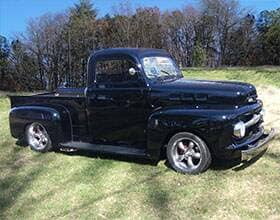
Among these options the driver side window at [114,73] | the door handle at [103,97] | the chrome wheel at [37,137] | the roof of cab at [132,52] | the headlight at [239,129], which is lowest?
the chrome wheel at [37,137]

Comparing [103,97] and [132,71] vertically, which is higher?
[132,71]

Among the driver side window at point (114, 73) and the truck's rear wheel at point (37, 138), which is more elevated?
the driver side window at point (114, 73)

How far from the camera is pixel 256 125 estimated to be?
7621mm

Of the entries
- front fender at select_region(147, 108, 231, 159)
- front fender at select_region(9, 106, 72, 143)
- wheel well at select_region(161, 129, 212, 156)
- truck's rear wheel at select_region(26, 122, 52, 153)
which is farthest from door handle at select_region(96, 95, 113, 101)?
truck's rear wheel at select_region(26, 122, 52, 153)

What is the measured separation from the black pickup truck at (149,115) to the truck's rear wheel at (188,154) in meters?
0.01

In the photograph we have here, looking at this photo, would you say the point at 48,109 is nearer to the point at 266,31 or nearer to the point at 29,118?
the point at 29,118

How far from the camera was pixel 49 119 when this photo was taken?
29.0 feet

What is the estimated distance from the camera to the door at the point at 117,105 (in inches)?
309

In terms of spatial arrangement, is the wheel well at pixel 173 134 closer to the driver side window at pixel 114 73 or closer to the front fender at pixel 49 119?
the driver side window at pixel 114 73

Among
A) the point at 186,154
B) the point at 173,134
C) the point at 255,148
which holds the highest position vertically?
the point at 173,134

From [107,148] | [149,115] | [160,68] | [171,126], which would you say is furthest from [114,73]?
[171,126]

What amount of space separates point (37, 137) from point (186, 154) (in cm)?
308

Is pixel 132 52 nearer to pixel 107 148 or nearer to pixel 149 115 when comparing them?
pixel 149 115

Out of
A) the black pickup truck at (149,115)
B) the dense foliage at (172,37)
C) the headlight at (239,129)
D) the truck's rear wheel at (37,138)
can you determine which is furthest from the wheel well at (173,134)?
the dense foliage at (172,37)
